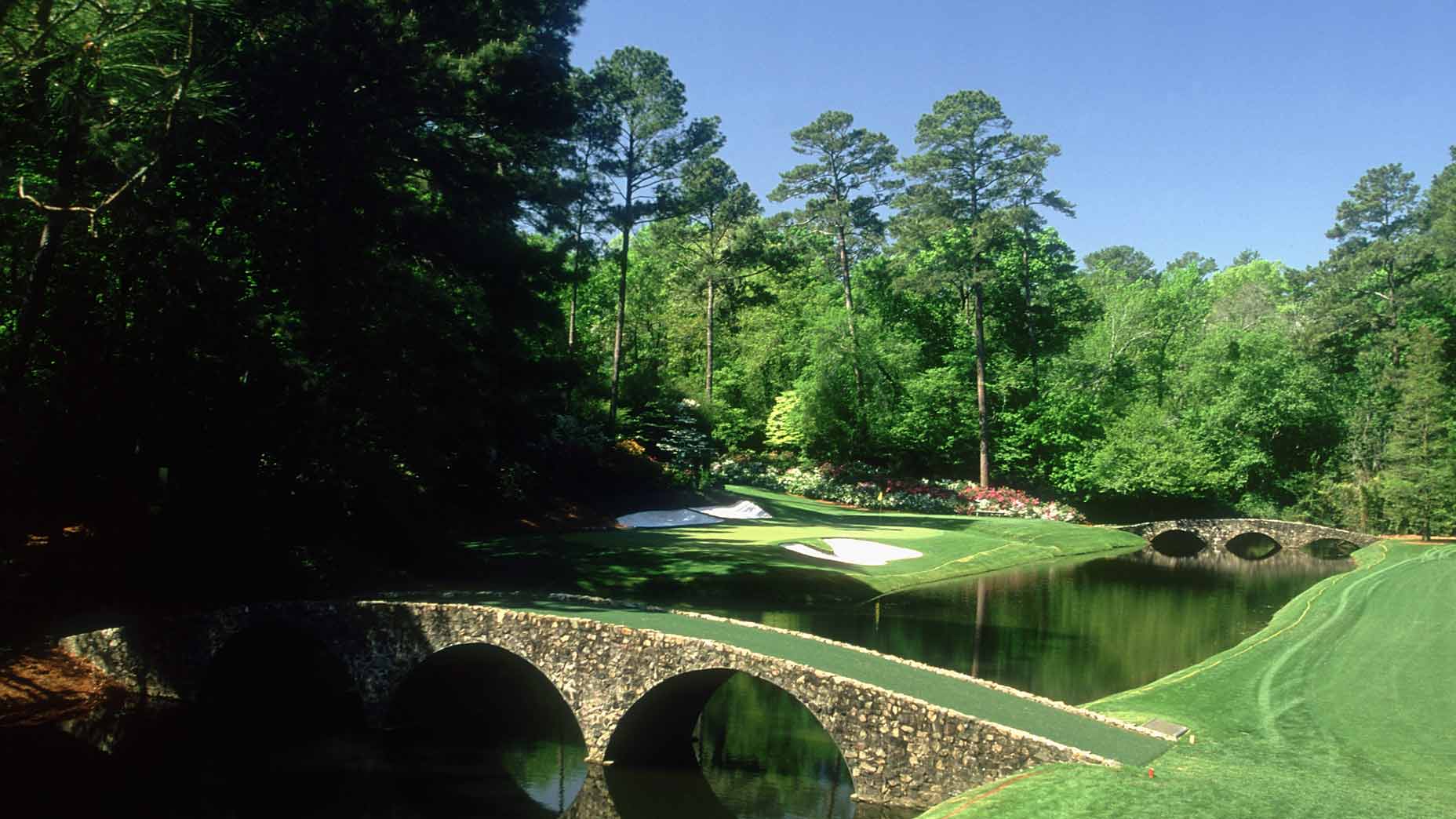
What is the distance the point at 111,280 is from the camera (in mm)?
17672

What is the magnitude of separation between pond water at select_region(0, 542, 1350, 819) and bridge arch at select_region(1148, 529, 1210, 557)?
788 inches

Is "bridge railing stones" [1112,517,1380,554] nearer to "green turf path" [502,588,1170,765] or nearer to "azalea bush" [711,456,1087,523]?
"azalea bush" [711,456,1087,523]

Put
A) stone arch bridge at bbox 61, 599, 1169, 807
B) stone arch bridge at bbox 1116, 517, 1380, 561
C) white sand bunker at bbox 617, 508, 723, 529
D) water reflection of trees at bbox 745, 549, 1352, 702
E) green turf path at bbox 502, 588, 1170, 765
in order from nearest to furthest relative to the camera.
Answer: stone arch bridge at bbox 61, 599, 1169, 807
green turf path at bbox 502, 588, 1170, 765
water reflection of trees at bbox 745, 549, 1352, 702
white sand bunker at bbox 617, 508, 723, 529
stone arch bridge at bbox 1116, 517, 1380, 561

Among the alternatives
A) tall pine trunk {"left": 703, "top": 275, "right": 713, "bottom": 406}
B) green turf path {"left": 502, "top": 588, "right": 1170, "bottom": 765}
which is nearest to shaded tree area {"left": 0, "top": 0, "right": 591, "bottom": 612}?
green turf path {"left": 502, "top": 588, "right": 1170, "bottom": 765}

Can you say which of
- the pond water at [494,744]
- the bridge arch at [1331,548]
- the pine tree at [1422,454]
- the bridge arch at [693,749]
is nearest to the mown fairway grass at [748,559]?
the pond water at [494,744]

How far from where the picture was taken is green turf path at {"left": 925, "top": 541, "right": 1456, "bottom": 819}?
9086mm

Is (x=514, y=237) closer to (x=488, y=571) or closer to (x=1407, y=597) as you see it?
(x=488, y=571)

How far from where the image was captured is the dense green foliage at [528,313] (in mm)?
16375

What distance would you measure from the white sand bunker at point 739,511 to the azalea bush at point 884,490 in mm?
5625

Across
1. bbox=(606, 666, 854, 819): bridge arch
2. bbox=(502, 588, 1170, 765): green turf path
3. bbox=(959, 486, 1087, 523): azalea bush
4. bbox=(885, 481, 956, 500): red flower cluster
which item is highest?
bbox=(885, 481, 956, 500): red flower cluster

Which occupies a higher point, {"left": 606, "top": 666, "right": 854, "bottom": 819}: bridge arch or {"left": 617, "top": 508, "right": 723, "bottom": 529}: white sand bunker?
{"left": 617, "top": 508, "right": 723, "bottom": 529}: white sand bunker

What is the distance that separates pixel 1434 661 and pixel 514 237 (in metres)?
20.1

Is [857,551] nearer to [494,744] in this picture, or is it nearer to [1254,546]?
[494,744]

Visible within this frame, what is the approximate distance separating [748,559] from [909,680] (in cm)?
1355
